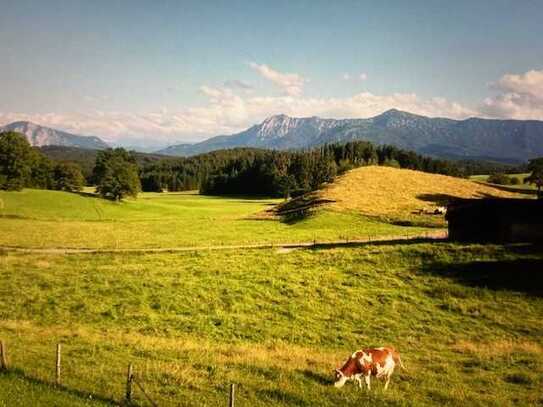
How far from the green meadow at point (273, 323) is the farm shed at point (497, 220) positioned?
3341 millimetres

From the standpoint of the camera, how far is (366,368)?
16.8 m

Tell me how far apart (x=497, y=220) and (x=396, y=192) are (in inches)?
2005

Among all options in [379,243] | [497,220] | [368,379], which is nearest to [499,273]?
[497,220]

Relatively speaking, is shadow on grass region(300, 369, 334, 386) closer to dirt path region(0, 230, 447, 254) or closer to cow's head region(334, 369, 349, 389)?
cow's head region(334, 369, 349, 389)

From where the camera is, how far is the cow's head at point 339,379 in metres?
16.3

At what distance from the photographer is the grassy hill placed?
78.2 m

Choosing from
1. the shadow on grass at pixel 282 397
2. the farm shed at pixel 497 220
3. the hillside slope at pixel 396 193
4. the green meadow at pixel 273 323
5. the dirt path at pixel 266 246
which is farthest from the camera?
the hillside slope at pixel 396 193

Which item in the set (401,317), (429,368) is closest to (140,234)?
(401,317)

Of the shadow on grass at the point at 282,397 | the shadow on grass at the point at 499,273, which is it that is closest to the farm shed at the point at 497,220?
the shadow on grass at the point at 499,273

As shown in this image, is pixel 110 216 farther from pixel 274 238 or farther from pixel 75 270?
pixel 75 270

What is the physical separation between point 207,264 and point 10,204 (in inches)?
2830

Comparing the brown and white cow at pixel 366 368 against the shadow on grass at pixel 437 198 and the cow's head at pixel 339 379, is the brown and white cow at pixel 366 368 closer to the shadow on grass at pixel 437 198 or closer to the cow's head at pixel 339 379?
the cow's head at pixel 339 379

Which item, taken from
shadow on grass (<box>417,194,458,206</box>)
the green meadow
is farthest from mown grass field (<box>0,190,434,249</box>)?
shadow on grass (<box>417,194,458,206</box>)

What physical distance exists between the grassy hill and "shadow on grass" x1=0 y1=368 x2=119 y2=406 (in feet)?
204
